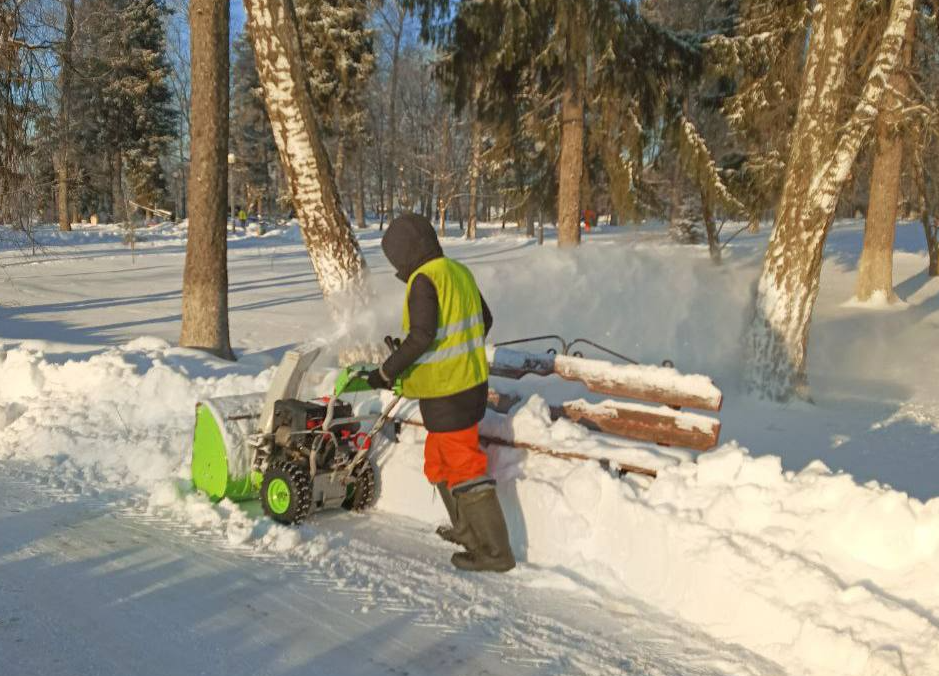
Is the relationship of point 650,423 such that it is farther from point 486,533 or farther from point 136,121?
point 136,121

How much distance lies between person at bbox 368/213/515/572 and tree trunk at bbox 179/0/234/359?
234 inches

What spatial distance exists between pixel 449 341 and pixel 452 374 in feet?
0.60

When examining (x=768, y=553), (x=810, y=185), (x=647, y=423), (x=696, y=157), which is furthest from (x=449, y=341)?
(x=696, y=157)

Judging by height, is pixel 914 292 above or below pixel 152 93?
below

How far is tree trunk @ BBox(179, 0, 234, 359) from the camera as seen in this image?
29.5 ft

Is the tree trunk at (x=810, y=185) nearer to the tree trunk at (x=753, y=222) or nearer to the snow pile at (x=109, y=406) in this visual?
the snow pile at (x=109, y=406)

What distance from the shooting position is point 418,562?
4164mm

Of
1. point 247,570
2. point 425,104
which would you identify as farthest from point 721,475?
point 425,104

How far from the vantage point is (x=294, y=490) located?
4.40 meters

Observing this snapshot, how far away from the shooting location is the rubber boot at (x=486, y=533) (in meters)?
4.06

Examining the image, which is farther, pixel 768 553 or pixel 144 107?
pixel 144 107

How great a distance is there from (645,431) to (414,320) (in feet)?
6.15

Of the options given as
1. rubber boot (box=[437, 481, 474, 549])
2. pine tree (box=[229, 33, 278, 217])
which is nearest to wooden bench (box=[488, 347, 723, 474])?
rubber boot (box=[437, 481, 474, 549])

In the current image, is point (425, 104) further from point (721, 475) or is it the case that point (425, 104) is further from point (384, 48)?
point (721, 475)
